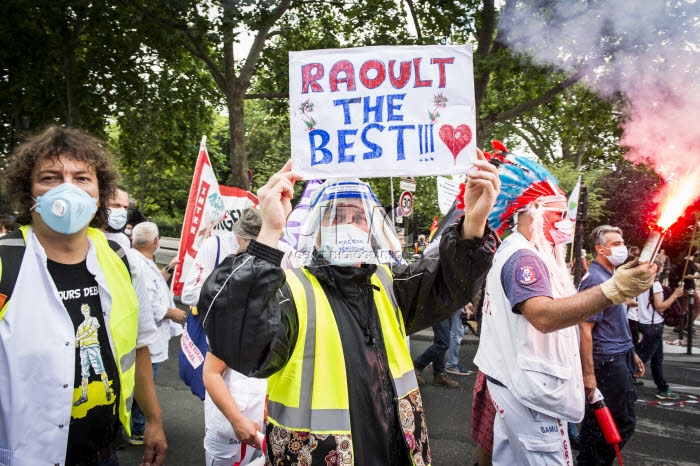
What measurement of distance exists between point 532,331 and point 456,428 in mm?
2872

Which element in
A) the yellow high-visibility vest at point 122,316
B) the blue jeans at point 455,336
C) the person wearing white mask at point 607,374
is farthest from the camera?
the blue jeans at point 455,336

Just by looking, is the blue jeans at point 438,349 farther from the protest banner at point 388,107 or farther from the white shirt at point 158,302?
the protest banner at point 388,107

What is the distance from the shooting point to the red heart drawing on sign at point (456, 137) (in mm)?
2070

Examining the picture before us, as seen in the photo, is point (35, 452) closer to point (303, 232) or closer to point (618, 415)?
point (303, 232)

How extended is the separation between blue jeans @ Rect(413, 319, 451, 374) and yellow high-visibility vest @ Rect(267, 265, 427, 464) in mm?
4533

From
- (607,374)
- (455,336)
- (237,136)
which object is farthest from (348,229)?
(237,136)

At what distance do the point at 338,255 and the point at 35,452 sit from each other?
1358mm

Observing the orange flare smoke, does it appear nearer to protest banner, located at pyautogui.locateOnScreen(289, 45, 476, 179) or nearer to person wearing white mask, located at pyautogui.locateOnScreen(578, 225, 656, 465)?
protest banner, located at pyautogui.locateOnScreen(289, 45, 476, 179)

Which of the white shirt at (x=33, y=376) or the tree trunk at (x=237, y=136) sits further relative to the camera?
the tree trunk at (x=237, y=136)

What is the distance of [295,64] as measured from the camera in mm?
2115

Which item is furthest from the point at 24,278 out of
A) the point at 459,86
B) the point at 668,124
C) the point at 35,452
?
the point at 668,124

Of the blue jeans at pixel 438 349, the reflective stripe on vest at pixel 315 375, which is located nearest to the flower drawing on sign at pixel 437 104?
the reflective stripe on vest at pixel 315 375

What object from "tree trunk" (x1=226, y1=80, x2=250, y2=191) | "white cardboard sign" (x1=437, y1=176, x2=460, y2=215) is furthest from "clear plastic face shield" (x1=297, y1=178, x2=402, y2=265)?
"tree trunk" (x1=226, y1=80, x2=250, y2=191)

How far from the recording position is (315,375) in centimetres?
181
